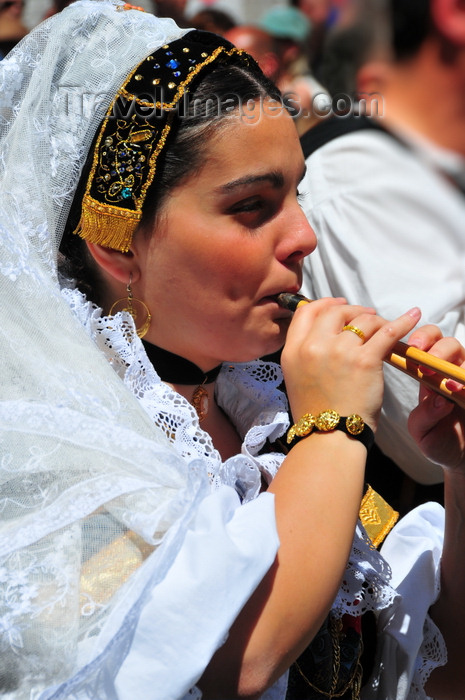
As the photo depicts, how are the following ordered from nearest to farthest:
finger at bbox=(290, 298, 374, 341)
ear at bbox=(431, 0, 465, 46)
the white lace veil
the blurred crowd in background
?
ear at bbox=(431, 0, 465, 46) → the white lace veil → finger at bbox=(290, 298, 374, 341) → the blurred crowd in background

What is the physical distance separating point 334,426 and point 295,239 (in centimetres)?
41

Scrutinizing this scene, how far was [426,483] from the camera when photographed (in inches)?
89.1

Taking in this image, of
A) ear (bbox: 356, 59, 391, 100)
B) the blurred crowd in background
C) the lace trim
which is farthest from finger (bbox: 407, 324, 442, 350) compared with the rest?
ear (bbox: 356, 59, 391, 100)

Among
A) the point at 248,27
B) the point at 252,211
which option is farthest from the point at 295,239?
the point at 248,27

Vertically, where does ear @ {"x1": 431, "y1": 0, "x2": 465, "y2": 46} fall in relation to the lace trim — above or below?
above

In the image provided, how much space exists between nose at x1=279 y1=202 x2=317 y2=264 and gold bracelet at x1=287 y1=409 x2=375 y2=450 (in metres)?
0.35

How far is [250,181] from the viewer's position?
4.50 ft

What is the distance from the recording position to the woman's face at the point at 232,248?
4.48 feet

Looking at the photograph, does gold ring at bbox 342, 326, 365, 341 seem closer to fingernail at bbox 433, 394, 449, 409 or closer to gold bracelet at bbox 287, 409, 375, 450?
gold bracelet at bbox 287, 409, 375, 450

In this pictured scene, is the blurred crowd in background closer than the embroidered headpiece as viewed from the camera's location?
No

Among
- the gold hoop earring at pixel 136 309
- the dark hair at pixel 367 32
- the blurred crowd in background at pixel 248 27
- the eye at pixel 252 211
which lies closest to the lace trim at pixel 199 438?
the gold hoop earring at pixel 136 309

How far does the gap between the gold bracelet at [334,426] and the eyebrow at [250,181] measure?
0.44 metres

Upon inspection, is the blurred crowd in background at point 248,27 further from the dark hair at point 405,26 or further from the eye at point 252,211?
the dark hair at point 405,26

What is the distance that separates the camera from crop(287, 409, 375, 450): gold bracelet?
1171 mm
